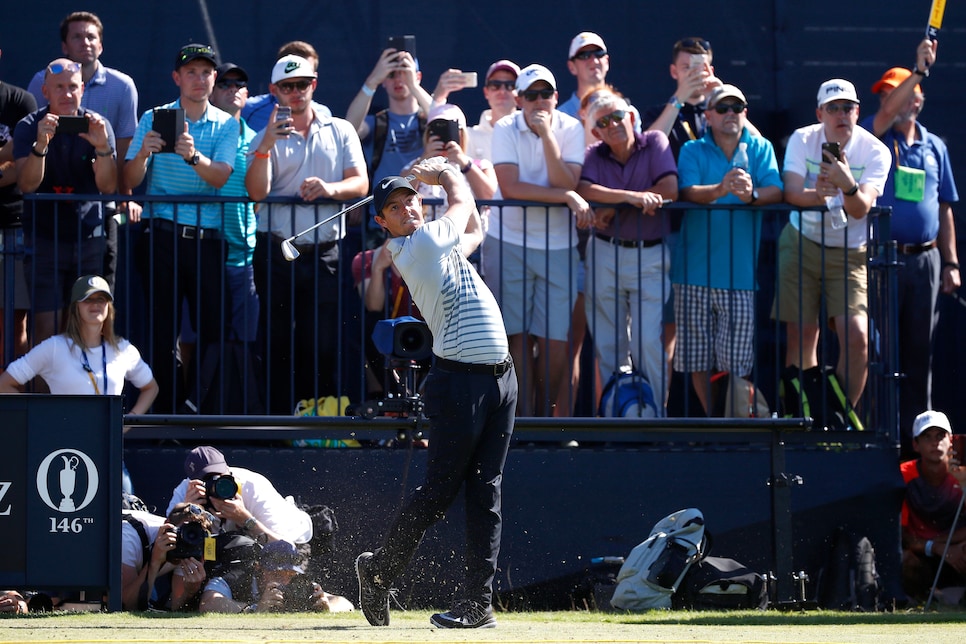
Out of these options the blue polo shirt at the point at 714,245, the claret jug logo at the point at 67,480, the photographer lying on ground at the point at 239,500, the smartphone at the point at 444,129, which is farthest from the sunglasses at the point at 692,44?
the claret jug logo at the point at 67,480

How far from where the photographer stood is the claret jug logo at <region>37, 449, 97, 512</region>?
21.7 feet

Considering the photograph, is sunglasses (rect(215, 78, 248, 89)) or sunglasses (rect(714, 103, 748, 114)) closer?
sunglasses (rect(714, 103, 748, 114))

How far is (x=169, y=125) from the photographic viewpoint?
29.5 ft

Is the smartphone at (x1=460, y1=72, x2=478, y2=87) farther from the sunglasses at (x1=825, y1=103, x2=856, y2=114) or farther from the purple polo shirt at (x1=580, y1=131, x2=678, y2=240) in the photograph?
the sunglasses at (x1=825, y1=103, x2=856, y2=114)

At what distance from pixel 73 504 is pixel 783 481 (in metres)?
3.97

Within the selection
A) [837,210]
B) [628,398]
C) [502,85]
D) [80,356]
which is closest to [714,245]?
[837,210]

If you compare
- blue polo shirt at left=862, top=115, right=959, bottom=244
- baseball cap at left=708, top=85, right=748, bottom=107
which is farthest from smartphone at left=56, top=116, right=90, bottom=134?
blue polo shirt at left=862, top=115, right=959, bottom=244

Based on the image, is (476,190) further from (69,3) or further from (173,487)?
(69,3)

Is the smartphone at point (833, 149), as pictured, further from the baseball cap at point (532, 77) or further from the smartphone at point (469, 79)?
the smartphone at point (469, 79)

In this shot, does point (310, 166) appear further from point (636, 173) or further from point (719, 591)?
point (719, 591)

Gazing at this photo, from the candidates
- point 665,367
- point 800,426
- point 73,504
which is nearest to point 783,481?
point 800,426

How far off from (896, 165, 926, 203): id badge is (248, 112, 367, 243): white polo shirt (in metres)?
3.59

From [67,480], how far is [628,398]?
3.63 meters

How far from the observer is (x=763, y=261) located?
451 inches
